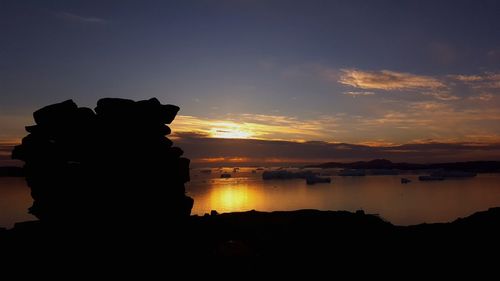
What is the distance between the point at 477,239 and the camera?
82.7 feet

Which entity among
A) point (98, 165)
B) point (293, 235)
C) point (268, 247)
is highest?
point (98, 165)

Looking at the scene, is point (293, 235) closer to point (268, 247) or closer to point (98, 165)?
point (268, 247)

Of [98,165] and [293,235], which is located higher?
[98,165]

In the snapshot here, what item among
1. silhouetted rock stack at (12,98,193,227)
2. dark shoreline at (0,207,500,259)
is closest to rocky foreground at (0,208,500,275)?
dark shoreline at (0,207,500,259)

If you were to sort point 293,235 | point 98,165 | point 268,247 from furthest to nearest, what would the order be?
1. point 293,235
2. point 268,247
3. point 98,165

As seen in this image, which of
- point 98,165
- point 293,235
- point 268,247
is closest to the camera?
point 98,165

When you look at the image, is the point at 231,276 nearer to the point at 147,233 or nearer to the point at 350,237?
the point at 147,233

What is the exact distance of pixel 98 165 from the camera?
21953 millimetres

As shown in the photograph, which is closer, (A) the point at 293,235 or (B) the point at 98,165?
(B) the point at 98,165

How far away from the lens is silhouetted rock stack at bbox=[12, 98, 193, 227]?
21.6 meters

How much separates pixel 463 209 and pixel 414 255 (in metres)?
56.0

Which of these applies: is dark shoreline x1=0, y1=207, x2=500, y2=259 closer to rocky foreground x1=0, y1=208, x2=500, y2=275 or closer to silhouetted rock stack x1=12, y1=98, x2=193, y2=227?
rocky foreground x1=0, y1=208, x2=500, y2=275

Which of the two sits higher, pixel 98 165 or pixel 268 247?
pixel 98 165

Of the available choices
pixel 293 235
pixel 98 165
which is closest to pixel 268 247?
pixel 293 235
